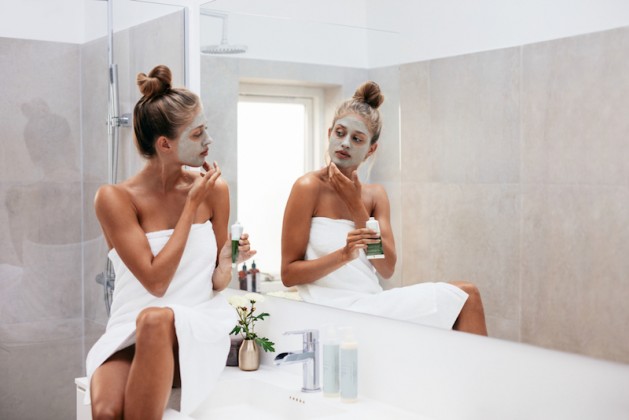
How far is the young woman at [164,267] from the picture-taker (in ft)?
6.35

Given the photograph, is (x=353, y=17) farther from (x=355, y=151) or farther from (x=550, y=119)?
(x=550, y=119)

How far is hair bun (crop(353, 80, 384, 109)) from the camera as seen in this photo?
189cm

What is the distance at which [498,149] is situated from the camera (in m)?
1.61

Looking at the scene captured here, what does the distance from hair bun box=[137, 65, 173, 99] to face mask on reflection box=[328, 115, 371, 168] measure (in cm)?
52

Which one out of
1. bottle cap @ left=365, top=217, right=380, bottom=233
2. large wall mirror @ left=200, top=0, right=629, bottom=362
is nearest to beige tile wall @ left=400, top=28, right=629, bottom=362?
large wall mirror @ left=200, top=0, right=629, bottom=362

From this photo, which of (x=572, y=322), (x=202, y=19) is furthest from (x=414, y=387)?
(x=202, y=19)

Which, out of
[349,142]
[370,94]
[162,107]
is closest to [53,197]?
[162,107]

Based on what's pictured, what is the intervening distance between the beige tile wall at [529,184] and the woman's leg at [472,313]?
0.02m

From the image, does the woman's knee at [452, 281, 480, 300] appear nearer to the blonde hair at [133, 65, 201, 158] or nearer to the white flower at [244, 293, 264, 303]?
the white flower at [244, 293, 264, 303]

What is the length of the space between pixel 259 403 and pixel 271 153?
0.72 metres

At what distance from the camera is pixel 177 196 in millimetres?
2258

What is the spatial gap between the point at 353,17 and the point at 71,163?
1.26 m

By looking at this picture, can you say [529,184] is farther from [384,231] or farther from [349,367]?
[349,367]

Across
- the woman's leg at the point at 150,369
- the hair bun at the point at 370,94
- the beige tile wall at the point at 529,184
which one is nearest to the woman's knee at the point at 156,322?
the woman's leg at the point at 150,369
